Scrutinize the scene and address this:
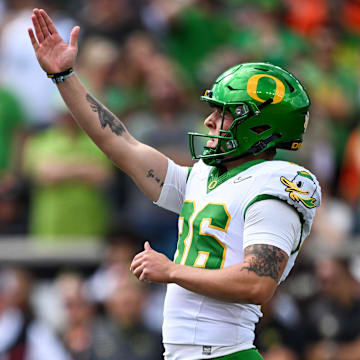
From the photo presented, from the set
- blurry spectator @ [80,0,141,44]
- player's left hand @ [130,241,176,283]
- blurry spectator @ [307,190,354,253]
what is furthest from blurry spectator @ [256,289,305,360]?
player's left hand @ [130,241,176,283]

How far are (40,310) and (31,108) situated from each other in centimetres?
238

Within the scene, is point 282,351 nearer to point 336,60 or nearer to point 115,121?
point 115,121

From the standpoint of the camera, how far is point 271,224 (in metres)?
4.00

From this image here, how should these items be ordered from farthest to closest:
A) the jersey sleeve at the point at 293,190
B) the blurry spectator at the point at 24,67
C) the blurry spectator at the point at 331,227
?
the blurry spectator at the point at 24,67 < the blurry spectator at the point at 331,227 < the jersey sleeve at the point at 293,190

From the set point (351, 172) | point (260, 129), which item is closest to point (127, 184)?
point (351, 172)

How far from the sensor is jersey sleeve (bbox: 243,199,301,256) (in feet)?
13.1

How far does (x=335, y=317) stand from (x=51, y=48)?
4.95 meters

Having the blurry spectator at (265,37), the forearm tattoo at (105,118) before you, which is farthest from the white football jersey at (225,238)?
the blurry spectator at (265,37)

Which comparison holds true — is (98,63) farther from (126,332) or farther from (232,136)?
(232,136)

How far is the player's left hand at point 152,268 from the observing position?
3.91 meters

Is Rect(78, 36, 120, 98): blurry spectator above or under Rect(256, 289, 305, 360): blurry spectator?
above

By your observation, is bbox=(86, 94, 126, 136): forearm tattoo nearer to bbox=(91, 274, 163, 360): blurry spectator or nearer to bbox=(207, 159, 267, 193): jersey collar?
bbox=(207, 159, 267, 193): jersey collar

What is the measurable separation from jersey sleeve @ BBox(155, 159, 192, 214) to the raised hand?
0.76m

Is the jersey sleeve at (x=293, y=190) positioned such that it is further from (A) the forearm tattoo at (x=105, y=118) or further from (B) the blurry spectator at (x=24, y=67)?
(B) the blurry spectator at (x=24, y=67)
